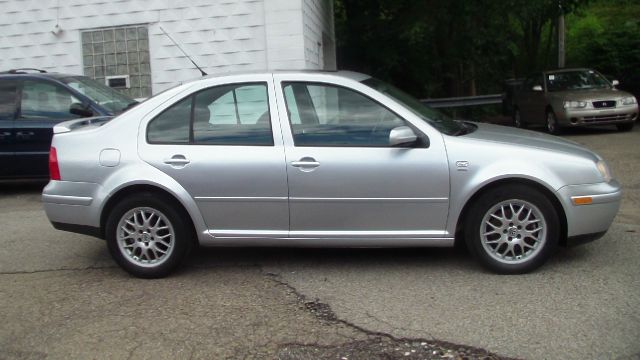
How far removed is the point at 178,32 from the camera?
12.0 meters

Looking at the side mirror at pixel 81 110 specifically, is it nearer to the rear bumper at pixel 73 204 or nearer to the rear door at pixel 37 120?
the rear door at pixel 37 120

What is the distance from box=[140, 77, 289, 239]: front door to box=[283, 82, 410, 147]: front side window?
0.60 ft

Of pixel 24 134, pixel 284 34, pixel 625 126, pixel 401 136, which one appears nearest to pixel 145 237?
pixel 401 136

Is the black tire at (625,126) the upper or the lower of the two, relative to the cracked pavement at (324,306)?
upper

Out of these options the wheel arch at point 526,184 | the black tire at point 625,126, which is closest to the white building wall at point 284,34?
the wheel arch at point 526,184

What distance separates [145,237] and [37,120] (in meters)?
4.53

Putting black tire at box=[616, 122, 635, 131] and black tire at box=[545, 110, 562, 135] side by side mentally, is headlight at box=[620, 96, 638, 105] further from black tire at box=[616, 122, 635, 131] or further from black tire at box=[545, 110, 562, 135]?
black tire at box=[545, 110, 562, 135]

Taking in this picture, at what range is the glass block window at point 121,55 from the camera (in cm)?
1226

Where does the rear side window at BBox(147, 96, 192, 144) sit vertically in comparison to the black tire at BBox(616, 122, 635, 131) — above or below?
above

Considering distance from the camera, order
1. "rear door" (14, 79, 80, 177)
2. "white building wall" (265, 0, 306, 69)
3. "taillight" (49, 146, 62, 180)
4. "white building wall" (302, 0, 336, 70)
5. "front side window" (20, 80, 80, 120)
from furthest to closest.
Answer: "white building wall" (302, 0, 336, 70) → "white building wall" (265, 0, 306, 69) → "front side window" (20, 80, 80, 120) → "rear door" (14, 79, 80, 177) → "taillight" (49, 146, 62, 180)

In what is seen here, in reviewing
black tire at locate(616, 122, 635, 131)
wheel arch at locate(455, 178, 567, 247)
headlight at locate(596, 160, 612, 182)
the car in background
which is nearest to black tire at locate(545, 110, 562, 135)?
the car in background

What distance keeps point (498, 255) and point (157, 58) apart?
867cm

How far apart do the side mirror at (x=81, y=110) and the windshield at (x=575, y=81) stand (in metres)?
10.1

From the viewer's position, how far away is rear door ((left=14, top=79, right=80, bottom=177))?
8.90 meters
